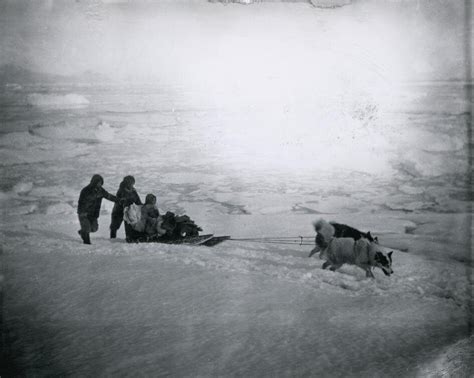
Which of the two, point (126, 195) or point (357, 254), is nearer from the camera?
point (357, 254)

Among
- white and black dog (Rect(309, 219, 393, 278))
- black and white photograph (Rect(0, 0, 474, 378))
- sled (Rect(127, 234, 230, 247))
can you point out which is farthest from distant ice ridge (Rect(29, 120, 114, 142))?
white and black dog (Rect(309, 219, 393, 278))

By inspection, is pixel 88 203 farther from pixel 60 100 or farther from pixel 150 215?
pixel 60 100

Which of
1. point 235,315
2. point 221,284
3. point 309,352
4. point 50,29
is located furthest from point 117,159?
point 309,352

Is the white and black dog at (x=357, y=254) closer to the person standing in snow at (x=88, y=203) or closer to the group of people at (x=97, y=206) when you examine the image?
the group of people at (x=97, y=206)

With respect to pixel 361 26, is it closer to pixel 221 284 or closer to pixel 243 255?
pixel 243 255

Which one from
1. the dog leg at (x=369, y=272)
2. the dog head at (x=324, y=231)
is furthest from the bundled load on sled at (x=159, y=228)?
the dog leg at (x=369, y=272)

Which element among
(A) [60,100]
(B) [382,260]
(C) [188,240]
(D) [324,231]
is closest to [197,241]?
(C) [188,240]
